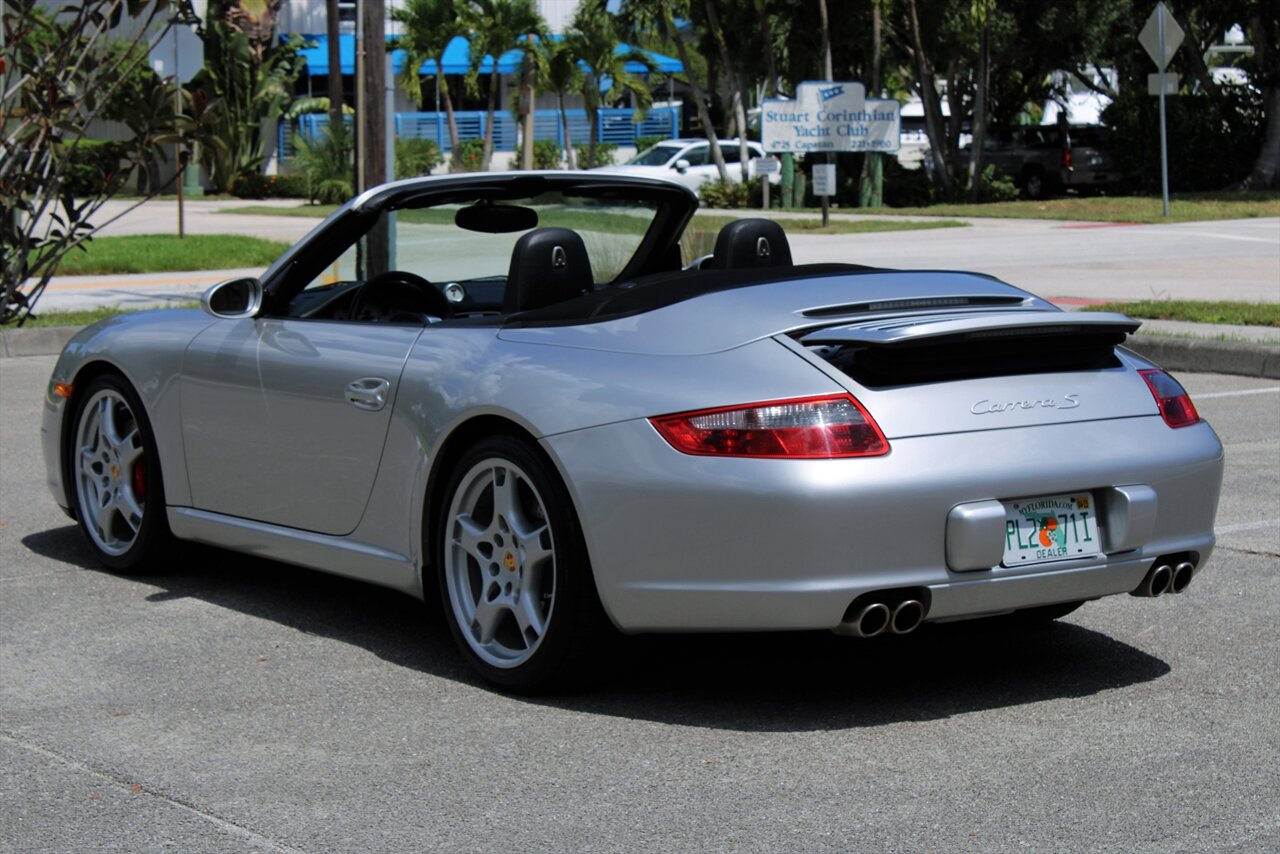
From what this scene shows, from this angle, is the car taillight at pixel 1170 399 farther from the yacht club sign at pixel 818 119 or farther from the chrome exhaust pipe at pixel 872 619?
the yacht club sign at pixel 818 119

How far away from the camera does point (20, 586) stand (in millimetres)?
6344

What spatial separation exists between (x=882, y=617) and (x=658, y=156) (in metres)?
38.5

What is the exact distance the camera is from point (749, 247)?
5879mm

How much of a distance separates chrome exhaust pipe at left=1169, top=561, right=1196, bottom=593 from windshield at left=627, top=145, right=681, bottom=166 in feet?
123

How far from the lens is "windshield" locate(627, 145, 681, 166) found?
138 ft

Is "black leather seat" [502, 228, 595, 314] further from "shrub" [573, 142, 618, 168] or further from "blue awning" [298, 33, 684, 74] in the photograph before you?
"blue awning" [298, 33, 684, 74]

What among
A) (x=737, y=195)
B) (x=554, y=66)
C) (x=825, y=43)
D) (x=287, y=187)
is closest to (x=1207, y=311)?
(x=825, y=43)

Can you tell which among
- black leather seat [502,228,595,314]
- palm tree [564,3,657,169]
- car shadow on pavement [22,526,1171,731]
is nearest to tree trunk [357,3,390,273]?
car shadow on pavement [22,526,1171,731]

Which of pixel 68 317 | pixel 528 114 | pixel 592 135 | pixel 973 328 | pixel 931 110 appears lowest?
pixel 68 317

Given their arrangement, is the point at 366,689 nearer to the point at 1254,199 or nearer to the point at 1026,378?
the point at 1026,378

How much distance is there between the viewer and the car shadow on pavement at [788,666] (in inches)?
187

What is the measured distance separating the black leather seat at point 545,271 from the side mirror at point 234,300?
1014 mm

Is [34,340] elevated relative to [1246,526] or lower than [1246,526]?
elevated

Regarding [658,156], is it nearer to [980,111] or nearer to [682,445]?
[980,111]
